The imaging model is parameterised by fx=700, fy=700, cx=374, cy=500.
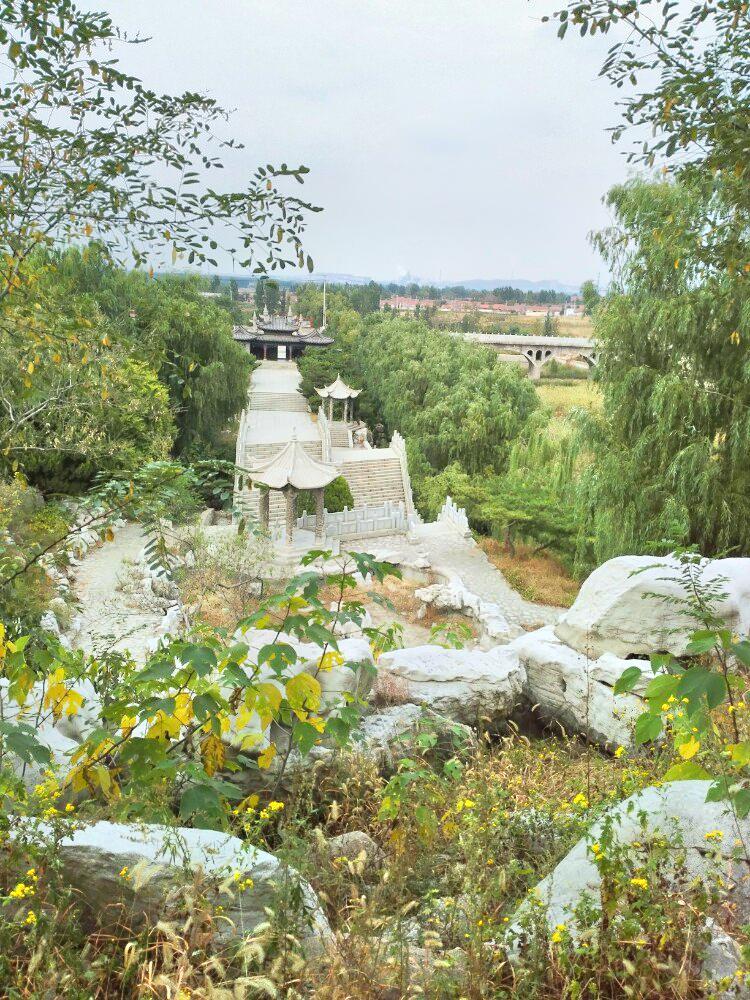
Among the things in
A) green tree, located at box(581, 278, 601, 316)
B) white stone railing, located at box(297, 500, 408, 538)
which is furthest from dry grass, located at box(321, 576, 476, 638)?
green tree, located at box(581, 278, 601, 316)

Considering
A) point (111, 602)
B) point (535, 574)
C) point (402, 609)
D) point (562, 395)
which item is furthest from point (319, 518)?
point (562, 395)

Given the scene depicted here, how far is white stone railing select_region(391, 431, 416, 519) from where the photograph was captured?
18533 millimetres

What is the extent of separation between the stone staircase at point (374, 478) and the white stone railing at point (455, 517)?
2.58 metres

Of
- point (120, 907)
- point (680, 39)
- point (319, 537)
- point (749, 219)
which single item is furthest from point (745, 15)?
point (319, 537)

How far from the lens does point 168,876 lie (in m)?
2.01

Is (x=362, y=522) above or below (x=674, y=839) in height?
below

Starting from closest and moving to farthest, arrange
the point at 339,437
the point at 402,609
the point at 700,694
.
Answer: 1. the point at 700,694
2. the point at 402,609
3. the point at 339,437

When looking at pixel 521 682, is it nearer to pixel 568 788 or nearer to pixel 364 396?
pixel 568 788

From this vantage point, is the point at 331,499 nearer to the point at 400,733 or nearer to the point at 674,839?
the point at 400,733

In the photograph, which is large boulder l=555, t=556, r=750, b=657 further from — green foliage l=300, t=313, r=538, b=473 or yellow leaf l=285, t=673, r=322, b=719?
green foliage l=300, t=313, r=538, b=473

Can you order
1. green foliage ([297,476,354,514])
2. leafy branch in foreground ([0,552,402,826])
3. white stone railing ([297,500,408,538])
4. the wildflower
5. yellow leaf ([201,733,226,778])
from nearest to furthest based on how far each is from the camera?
the wildflower
leafy branch in foreground ([0,552,402,826])
yellow leaf ([201,733,226,778])
white stone railing ([297,500,408,538])
green foliage ([297,476,354,514])

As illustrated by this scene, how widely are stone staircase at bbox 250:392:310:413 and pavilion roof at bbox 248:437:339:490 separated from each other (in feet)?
48.0

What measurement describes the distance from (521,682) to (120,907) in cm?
481

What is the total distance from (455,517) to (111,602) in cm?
848
